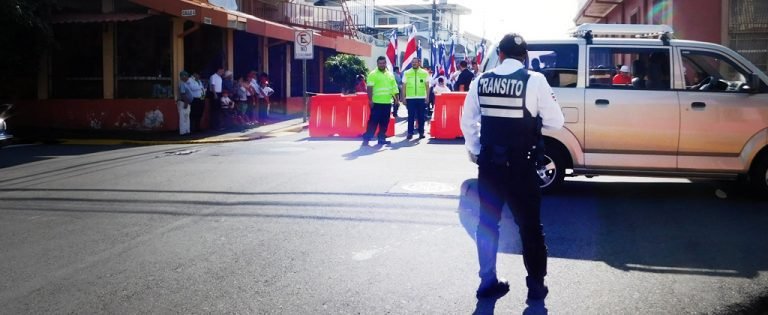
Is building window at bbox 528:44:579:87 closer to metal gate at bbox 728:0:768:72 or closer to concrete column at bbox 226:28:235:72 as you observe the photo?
metal gate at bbox 728:0:768:72

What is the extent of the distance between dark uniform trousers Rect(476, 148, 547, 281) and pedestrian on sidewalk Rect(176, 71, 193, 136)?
15.0m

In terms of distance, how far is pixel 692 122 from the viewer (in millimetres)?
8492

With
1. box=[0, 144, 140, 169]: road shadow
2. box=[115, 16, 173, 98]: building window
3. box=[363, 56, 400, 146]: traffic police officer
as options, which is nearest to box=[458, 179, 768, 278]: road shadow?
box=[363, 56, 400, 146]: traffic police officer

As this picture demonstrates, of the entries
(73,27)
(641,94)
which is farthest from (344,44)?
(641,94)

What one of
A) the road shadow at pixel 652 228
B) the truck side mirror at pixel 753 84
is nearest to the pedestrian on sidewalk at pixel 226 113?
the road shadow at pixel 652 228

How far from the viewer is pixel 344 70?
94.6 ft

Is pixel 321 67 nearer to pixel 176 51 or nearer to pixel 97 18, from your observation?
pixel 176 51

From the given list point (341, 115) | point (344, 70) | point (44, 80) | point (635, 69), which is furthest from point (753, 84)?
point (344, 70)

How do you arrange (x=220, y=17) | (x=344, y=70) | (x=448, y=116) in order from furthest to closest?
(x=344, y=70) < (x=220, y=17) < (x=448, y=116)

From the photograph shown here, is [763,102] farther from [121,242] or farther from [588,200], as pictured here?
[121,242]

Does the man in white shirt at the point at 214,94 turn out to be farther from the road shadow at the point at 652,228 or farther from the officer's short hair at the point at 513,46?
the officer's short hair at the point at 513,46

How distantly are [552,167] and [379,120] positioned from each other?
661 cm

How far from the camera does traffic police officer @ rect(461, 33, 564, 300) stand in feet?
16.1

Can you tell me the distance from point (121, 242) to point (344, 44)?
77.9 feet
